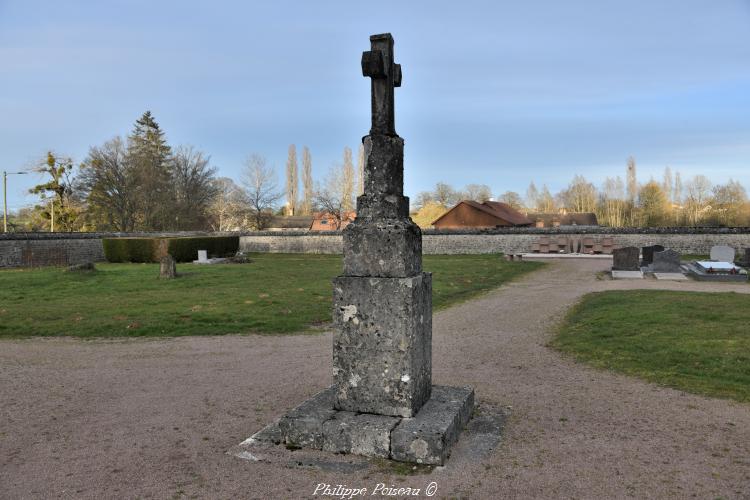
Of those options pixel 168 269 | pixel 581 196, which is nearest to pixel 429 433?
pixel 168 269

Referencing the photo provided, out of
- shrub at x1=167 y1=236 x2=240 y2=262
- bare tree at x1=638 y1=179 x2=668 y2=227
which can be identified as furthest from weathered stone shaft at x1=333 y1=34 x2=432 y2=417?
bare tree at x1=638 y1=179 x2=668 y2=227

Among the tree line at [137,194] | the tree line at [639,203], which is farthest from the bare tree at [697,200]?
the tree line at [137,194]

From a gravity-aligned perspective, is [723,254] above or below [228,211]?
below

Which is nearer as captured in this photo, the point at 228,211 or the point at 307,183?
the point at 228,211

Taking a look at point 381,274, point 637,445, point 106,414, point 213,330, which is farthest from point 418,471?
point 213,330

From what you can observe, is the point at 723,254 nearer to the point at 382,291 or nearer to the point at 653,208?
the point at 382,291

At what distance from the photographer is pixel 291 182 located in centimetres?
7662

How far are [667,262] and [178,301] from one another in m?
18.8

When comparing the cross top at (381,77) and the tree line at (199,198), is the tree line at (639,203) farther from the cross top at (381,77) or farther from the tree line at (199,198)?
the cross top at (381,77)

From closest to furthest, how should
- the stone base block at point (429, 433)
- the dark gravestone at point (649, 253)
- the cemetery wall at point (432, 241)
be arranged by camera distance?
the stone base block at point (429, 433), the dark gravestone at point (649, 253), the cemetery wall at point (432, 241)

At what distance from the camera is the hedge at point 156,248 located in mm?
29642

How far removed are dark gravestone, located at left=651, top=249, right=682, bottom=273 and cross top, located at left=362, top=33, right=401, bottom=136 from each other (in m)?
19.7

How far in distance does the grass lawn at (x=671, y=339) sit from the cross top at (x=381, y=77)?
195 inches

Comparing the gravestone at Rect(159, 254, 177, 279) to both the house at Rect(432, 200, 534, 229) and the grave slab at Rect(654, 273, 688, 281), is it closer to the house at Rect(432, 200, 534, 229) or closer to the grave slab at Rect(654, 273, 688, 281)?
the grave slab at Rect(654, 273, 688, 281)
